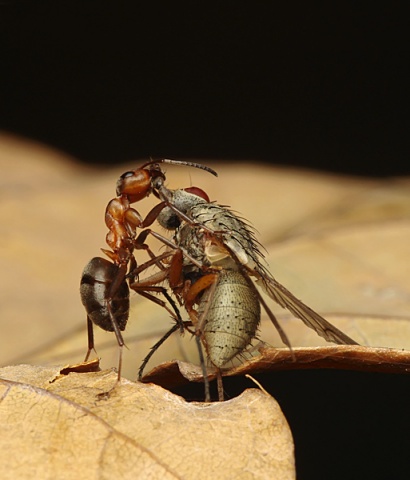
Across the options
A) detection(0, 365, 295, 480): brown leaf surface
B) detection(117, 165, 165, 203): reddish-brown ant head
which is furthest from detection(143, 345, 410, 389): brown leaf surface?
detection(117, 165, 165, 203): reddish-brown ant head

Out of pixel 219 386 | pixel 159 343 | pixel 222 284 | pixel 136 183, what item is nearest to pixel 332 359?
pixel 219 386

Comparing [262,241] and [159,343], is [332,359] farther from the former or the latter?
[262,241]

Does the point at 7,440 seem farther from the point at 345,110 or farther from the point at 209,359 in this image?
the point at 345,110

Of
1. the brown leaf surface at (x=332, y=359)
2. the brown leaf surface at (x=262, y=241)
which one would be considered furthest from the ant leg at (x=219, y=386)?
the brown leaf surface at (x=262, y=241)

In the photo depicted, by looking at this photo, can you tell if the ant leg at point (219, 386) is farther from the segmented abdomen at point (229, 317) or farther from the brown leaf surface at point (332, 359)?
the brown leaf surface at point (332, 359)

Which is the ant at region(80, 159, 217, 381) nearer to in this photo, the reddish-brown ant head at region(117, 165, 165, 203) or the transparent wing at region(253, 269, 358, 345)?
the reddish-brown ant head at region(117, 165, 165, 203)
